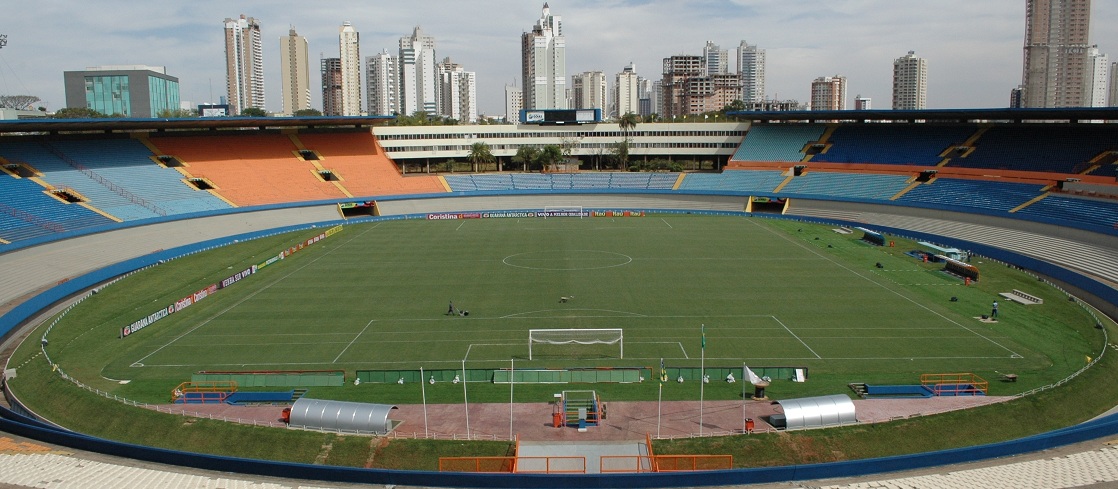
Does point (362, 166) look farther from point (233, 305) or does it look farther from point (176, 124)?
point (233, 305)

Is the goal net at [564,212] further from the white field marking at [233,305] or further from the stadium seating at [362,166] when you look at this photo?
the white field marking at [233,305]

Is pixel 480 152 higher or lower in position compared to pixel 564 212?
higher

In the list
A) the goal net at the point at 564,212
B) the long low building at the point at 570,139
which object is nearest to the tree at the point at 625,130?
the long low building at the point at 570,139

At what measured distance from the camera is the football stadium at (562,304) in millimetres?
21859

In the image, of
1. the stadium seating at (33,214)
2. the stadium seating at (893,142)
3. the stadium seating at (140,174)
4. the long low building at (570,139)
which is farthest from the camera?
the long low building at (570,139)

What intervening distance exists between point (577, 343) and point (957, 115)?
58.8 metres

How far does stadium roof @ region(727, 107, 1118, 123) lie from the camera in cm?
6456

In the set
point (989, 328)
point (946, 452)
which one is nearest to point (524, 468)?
point (946, 452)

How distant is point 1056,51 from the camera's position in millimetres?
189125

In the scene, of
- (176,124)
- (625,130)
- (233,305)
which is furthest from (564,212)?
(233,305)

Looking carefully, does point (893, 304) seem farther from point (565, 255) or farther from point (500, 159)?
point (500, 159)

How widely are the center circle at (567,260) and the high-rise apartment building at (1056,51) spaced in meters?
179

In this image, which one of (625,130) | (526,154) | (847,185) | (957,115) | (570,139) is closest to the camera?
(957,115)

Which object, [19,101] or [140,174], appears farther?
[19,101]
